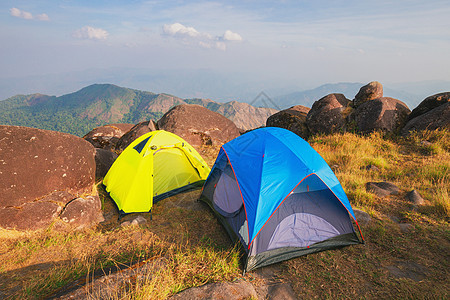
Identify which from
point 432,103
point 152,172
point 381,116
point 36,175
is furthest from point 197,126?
point 432,103

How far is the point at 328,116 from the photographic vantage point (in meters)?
13.7

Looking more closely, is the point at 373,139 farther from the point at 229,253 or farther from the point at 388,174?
the point at 229,253

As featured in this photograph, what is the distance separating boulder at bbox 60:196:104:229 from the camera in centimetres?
609

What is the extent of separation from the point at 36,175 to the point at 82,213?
60.6 inches

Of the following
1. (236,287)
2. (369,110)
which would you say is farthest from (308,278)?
(369,110)

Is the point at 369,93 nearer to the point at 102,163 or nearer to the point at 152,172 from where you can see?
the point at 152,172

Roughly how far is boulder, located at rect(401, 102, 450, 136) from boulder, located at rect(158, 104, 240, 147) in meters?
9.87

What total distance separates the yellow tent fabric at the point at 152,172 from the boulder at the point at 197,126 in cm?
501

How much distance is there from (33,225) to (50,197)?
0.76 m

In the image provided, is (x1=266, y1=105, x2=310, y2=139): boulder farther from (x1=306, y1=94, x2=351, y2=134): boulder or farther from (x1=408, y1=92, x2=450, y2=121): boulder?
(x1=408, y1=92, x2=450, y2=121): boulder

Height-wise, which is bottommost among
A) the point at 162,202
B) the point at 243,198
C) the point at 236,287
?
the point at 162,202

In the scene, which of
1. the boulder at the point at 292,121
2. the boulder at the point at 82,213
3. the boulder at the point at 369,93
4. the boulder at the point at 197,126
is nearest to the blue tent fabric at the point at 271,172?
the boulder at the point at 82,213

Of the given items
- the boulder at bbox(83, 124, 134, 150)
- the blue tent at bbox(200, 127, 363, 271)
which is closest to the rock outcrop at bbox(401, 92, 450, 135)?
the blue tent at bbox(200, 127, 363, 271)

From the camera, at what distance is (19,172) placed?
5566mm
